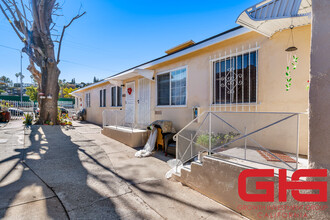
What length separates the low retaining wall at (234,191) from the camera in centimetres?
186

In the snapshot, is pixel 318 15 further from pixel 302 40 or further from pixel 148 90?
pixel 148 90

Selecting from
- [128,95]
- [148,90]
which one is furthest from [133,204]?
[128,95]

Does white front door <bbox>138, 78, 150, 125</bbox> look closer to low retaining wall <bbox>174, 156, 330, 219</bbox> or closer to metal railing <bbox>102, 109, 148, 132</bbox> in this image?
metal railing <bbox>102, 109, 148, 132</bbox>

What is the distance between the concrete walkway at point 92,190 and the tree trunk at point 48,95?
567 centimetres

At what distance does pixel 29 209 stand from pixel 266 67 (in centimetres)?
525

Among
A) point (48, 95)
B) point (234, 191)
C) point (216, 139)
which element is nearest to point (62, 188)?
point (234, 191)

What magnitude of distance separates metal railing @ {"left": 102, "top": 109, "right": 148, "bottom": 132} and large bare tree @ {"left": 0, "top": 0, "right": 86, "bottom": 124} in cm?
422

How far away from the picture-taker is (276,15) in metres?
3.04

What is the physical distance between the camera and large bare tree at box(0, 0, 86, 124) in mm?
9734

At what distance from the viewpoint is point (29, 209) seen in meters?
2.34

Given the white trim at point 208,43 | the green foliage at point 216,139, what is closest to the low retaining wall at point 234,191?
the green foliage at point 216,139

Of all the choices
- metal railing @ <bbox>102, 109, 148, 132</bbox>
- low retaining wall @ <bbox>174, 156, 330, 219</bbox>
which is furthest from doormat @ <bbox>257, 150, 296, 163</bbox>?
metal railing @ <bbox>102, 109, 148, 132</bbox>

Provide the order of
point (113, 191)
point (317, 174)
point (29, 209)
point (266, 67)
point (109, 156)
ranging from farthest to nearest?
point (109, 156) → point (266, 67) → point (113, 191) → point (29, 209) → point (317, 174)

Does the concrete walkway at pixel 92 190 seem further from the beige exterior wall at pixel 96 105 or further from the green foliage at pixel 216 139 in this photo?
the beige exterior wall at pixel 96 105
